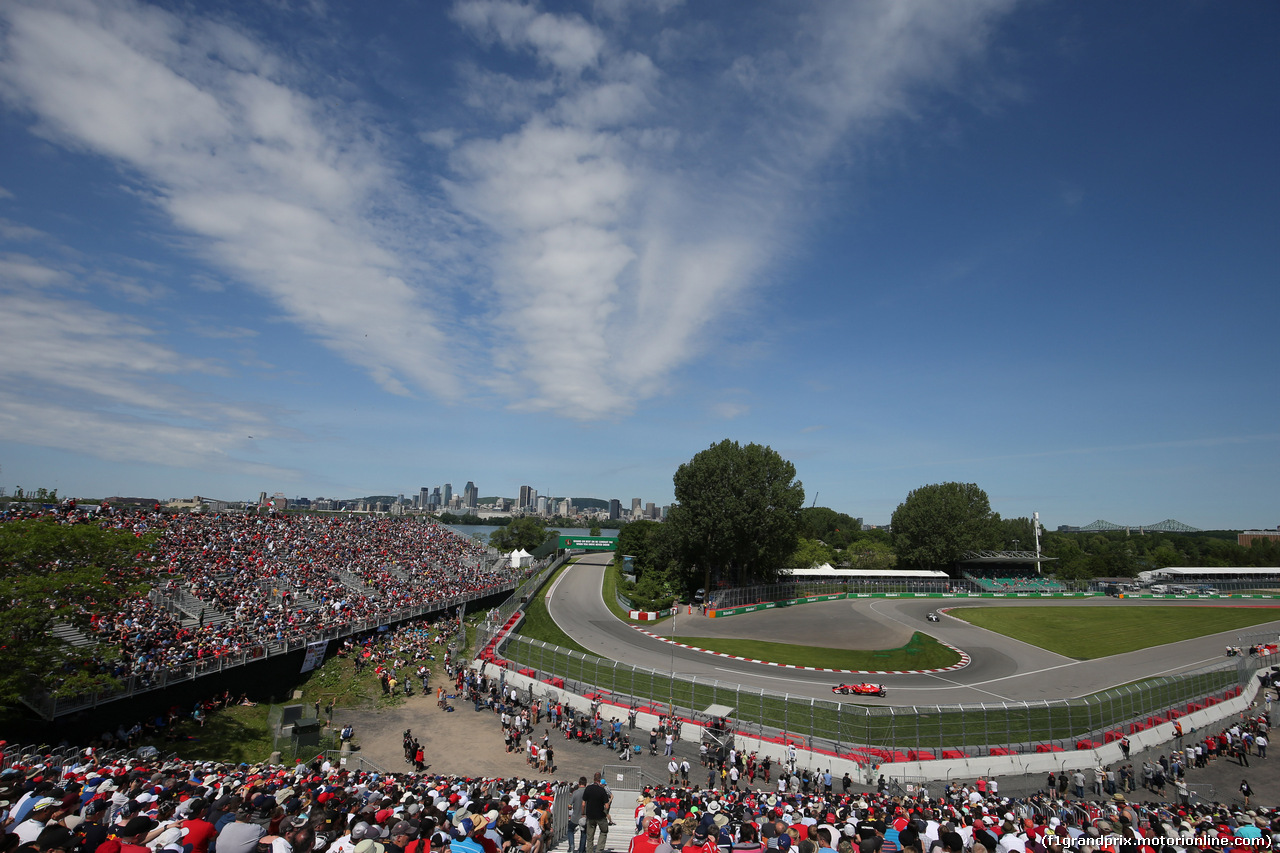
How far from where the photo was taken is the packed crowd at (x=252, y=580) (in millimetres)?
22703

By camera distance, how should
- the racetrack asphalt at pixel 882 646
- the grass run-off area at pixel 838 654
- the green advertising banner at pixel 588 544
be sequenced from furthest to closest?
the green advertising banner at pixel 588 544 → the grass run-off area at pixel 838 654 → the racetrack asphalt at pixel 882 646

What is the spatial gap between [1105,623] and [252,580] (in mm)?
68173

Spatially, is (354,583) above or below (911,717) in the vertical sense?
above

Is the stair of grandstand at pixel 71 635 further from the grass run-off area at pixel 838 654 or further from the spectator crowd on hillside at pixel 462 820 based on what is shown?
the grass run-off area at pixel 838 654

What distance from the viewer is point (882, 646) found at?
136 ft

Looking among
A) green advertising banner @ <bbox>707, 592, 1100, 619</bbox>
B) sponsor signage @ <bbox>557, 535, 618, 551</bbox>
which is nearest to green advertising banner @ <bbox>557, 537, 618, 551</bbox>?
sponsor signage @ <bbox>557, 535, 618, 551</bbox>

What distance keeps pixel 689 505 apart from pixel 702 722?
39118 millimetres

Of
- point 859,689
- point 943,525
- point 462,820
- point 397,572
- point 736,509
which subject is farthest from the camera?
point 943,525

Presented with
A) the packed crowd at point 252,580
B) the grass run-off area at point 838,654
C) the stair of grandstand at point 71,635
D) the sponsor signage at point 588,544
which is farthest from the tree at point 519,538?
the stair of grandstand at point 71,635

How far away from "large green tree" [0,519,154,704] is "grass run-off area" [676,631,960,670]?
1219 inches

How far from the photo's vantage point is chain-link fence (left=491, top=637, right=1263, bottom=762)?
2033cm

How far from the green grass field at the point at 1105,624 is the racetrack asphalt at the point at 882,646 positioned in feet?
4.66

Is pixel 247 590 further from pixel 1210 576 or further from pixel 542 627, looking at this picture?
pixel 1210 576

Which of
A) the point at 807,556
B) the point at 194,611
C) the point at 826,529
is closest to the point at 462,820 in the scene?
the point at 194,611
